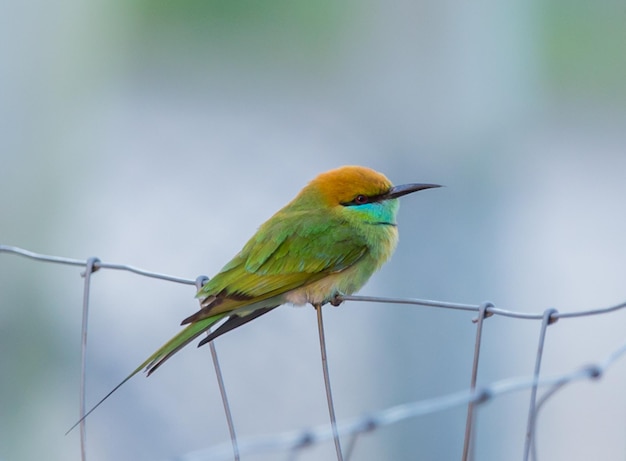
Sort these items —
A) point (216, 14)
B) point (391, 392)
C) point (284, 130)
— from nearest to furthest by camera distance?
point (391, 392) < point (284, 130) < point (216, 14)

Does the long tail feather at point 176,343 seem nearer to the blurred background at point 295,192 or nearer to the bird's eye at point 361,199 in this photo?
the bird's eye at point 361,199

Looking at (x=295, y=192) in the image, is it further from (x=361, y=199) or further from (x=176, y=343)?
(x=176, y=343)

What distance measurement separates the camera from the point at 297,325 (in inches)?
146

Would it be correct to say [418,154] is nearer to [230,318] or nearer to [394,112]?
[394,112]

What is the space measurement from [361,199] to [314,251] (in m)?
0.18

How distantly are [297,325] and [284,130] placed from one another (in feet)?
4.74

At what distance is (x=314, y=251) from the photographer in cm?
194

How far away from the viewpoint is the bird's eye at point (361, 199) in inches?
80.7

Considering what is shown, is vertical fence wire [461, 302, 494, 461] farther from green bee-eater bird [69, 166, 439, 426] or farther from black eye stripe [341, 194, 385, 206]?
black eye stripe [341, 194, 385, 206]

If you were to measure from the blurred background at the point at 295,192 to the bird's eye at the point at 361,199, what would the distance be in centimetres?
154

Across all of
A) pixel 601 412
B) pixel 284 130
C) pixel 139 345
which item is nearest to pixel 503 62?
pixel 284 130

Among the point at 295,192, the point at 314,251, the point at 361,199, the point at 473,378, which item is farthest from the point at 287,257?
the point at 295,192

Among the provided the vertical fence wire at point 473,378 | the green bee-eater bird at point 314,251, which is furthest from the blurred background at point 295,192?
the vertical fence wire at point 473,378

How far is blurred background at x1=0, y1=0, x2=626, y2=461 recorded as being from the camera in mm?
3627
